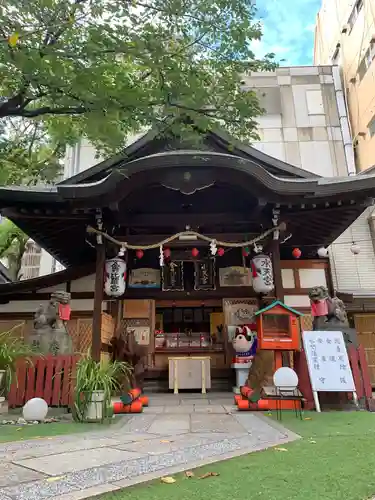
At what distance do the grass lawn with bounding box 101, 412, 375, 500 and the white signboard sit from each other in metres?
1.99

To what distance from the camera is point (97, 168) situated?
921 cm

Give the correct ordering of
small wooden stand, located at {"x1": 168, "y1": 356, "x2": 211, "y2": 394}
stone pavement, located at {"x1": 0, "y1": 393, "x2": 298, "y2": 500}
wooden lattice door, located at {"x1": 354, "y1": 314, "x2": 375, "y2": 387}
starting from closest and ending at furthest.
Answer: stone pavement, located at {"x1": 0, "y1": 393, "x2": 298, "y2": 500} < small wooden stand, located at {"x1": 168, "y1": 356, "x2": 211, "y2": 394} < wooden lattice door, located at {"x1": 354, "y1": 314, "x2": 375, "y2": 387}

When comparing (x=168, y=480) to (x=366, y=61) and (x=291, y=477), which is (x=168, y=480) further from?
(x=366, y=61)

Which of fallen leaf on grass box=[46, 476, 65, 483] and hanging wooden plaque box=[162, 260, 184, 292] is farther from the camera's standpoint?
hanging wooden plaque box=[162, 260, 184, 292]

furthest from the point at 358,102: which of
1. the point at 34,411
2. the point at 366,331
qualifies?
the point at 34,411

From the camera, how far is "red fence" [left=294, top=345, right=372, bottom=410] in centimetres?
608

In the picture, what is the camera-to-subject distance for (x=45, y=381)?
19.8ft

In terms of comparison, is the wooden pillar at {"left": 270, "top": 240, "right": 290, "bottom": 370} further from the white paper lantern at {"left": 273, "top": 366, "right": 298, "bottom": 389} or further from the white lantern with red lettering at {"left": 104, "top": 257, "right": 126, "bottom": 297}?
the white lantern with red lettering at {"left": 104, "top": 257, "right": 126, "bottom": 297}

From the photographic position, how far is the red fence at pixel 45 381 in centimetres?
595

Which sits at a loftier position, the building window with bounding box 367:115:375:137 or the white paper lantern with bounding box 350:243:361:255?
the building window with bounding box 367:115:375:137

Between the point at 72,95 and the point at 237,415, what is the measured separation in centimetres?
496

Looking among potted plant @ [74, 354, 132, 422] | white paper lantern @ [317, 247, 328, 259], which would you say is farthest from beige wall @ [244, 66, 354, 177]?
potted plant @ [74, 354, 132, 422]

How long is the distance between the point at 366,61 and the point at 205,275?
430 inches

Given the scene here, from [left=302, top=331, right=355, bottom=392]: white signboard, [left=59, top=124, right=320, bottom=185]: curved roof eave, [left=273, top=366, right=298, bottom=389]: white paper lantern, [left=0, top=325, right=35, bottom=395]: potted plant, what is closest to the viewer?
[left=273, top=366, right=298, bottom=389]: white paper lantern
